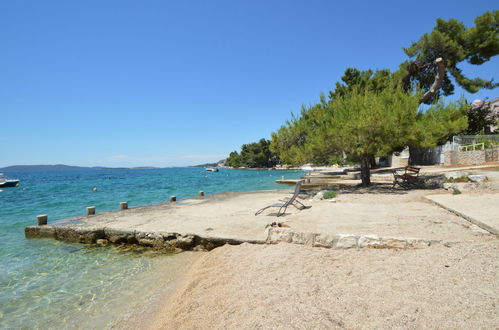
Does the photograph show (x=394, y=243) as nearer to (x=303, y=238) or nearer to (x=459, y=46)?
(x=303, y=238)

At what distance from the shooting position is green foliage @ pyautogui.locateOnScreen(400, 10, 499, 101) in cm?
2362

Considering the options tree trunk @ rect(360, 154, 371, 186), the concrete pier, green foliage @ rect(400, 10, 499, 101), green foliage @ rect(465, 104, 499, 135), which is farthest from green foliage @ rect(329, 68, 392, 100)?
the concrete pier

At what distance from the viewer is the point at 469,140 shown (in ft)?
72.4

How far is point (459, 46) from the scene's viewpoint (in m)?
23.9

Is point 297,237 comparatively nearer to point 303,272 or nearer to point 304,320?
point 303,272

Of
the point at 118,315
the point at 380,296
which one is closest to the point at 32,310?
the point at 118,315

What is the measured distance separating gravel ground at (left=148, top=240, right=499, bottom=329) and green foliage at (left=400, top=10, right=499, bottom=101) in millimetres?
26351

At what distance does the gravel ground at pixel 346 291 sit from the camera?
283cm

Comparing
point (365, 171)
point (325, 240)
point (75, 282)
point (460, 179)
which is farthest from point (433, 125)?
point (75, 282)

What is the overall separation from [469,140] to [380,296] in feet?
85.2

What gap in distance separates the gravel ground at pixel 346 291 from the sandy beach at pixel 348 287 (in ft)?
0.04

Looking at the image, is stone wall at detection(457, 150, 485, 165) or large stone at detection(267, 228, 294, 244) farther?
stone wall at detection(457, 150, 485, 165)

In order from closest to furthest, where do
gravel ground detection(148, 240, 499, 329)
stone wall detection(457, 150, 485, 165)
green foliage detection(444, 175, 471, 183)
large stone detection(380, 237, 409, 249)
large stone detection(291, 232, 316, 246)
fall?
gravel ground detection(148, 240, 499, 329)
large stone detection(380, 237, 409, 249)
large stone detection(291, 232, 316, 246)
green foliage detection(444, 175, 471, 183)
stone wall detection(457, 150, 485, 165)

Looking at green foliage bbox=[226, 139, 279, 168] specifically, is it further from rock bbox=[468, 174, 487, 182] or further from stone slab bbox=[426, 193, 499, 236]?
stone slab bbox=[426, 193, 499, 236]
